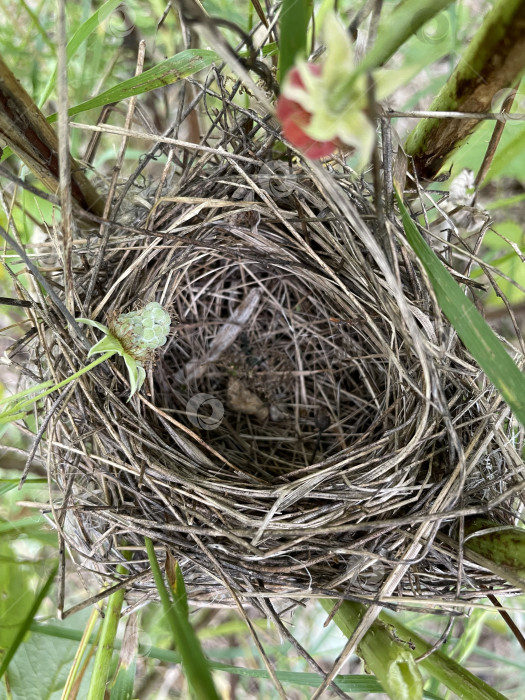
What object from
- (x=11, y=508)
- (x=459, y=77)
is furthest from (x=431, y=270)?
(x=11, y=508)

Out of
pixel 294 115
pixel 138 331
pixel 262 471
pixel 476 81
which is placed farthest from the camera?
pixel 262 471

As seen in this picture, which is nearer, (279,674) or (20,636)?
(20,636)

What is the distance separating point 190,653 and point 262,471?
44 cm

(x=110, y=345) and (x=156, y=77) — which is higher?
(x=156, y=77)

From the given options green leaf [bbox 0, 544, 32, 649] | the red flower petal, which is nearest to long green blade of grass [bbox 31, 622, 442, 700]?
green leaf [bbox 0, 544, 32, 649]

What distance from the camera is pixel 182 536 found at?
713mm

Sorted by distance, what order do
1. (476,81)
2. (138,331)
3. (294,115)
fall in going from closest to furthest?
(294,115) < (476,81) < (138,331)

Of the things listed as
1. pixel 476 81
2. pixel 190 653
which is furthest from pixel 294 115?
pixel 190 653

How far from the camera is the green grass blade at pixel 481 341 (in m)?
0.52

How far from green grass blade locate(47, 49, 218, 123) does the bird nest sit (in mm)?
63

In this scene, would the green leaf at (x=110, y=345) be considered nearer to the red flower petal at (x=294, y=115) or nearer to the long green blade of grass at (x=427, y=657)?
the red flower petal at (x=294, y=115)

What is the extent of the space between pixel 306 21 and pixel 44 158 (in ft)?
1.33

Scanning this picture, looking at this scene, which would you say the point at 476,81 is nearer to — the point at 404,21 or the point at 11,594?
the point at 404,21

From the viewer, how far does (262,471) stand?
85 centimetres
